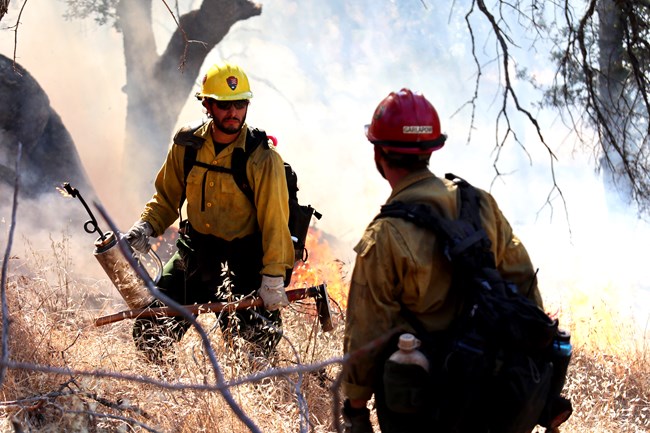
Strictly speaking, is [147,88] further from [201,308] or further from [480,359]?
[480,359]

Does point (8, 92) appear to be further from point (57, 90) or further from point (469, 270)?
point (469, 270)

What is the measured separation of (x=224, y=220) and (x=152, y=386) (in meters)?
1.02

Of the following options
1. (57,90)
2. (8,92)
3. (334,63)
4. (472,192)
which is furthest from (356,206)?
(472,192)

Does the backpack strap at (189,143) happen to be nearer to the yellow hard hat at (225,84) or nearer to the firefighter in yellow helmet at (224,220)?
the firefighter in yellow helmet at (224,220)

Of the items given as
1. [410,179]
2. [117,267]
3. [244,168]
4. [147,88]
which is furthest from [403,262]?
[147,88]

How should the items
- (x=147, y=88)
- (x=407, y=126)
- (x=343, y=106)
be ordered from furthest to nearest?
(x=343, y=106) < (x=147, y=88) < (x=407, y=126)

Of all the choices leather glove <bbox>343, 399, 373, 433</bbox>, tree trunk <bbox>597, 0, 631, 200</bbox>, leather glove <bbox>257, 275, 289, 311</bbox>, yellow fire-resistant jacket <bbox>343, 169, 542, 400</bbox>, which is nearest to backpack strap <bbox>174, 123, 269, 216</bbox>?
leather glove <bbox>257, 275, 289, 311</bbox>

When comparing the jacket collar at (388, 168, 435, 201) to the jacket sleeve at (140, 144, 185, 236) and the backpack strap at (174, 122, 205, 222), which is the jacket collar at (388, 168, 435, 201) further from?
the jacket sleeve at (140, 144, 185, 236)

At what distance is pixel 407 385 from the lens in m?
2.31

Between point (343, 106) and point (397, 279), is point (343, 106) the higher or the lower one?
the higher one

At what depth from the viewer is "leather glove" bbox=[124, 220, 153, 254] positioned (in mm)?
Answer: 4219

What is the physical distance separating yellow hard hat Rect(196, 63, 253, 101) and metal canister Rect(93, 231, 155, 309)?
3.06ft

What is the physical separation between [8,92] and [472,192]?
9630 mm

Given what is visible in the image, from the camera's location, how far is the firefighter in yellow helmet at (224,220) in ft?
13.5
